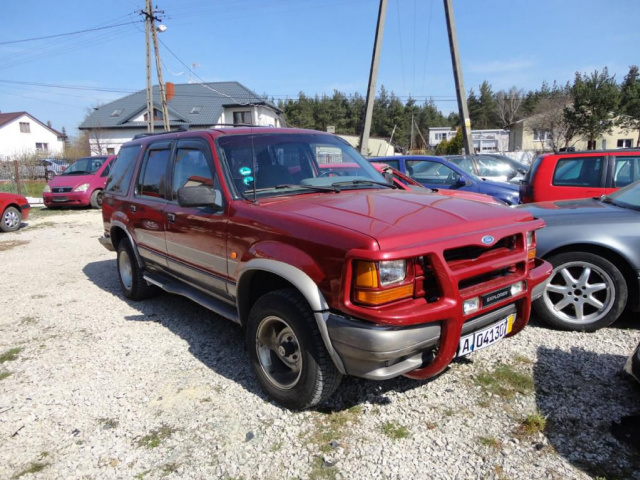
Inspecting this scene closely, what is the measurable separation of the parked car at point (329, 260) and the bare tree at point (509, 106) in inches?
3281

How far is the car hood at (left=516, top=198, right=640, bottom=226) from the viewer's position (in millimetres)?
3960

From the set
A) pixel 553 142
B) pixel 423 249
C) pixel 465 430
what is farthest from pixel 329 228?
pixel 553 142

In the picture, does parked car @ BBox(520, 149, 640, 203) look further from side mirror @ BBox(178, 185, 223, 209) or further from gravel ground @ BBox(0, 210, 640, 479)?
side mirror @ BBox(178, 185, 223, 209)

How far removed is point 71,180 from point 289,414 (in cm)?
1518

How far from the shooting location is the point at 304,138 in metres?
4.08

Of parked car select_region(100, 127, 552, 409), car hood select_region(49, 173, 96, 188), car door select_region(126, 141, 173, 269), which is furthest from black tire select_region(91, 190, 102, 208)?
parked car select_region(100, 127, 552, 409)

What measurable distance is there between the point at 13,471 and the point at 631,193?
565 centimetres

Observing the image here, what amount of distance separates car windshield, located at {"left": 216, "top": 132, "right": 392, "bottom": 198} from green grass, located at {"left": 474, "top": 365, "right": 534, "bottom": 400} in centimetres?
179

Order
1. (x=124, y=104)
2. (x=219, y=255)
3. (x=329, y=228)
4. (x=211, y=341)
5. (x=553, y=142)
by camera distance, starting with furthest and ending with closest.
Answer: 1. (x=124, y=104)
2. (x=553, y=142)
3. (x=211, y=341)
4. (x=219, y=255)
5. (x=329, y=228)

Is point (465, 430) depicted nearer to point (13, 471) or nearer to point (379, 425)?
point (379, 425)

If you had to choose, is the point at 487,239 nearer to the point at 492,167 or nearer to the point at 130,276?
the point at 130,276

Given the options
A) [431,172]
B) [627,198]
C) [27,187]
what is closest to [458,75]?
[431,172]

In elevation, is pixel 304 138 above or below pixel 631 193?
above

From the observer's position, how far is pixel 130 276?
5418 millimetres
